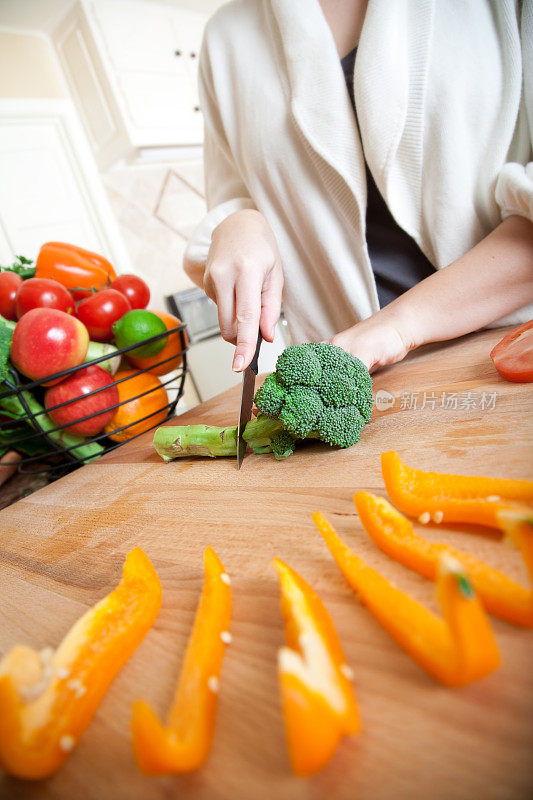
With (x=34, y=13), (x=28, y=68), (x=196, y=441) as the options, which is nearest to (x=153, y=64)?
(x=34, y=13)

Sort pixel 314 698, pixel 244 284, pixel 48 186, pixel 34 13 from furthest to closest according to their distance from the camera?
pixel 48 186 < pixel 34 13 < pixel 244 284 < pixel 314 698

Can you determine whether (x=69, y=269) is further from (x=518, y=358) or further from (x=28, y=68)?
(x=28, y=68)

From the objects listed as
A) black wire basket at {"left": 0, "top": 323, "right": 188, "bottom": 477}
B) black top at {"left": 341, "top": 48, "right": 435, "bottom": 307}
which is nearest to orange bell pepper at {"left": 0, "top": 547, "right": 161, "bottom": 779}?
black wire basket at {"left": 0, "top": 323, "right": 188, "bottom": 477}

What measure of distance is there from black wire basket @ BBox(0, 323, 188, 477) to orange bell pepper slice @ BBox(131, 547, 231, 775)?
0.66 metres

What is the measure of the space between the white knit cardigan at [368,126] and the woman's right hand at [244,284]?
0.29m

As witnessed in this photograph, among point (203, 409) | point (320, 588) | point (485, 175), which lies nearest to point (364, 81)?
point (485, 175)

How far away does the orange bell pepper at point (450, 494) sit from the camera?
1.65 ft

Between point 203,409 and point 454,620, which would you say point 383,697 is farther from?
point 203,409

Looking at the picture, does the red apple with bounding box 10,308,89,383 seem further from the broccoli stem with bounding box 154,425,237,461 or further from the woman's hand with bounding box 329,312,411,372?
the woman's hand with bounding box 329,312,411,372

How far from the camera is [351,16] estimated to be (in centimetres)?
128

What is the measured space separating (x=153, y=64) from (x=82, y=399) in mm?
3875

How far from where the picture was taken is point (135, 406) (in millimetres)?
1222

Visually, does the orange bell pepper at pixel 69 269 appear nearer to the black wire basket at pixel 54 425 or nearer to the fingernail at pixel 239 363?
the black wire basket at pixel 54 425

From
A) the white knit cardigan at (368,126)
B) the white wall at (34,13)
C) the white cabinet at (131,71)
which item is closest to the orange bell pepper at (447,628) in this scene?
the white knit cardigan at (368,126)
